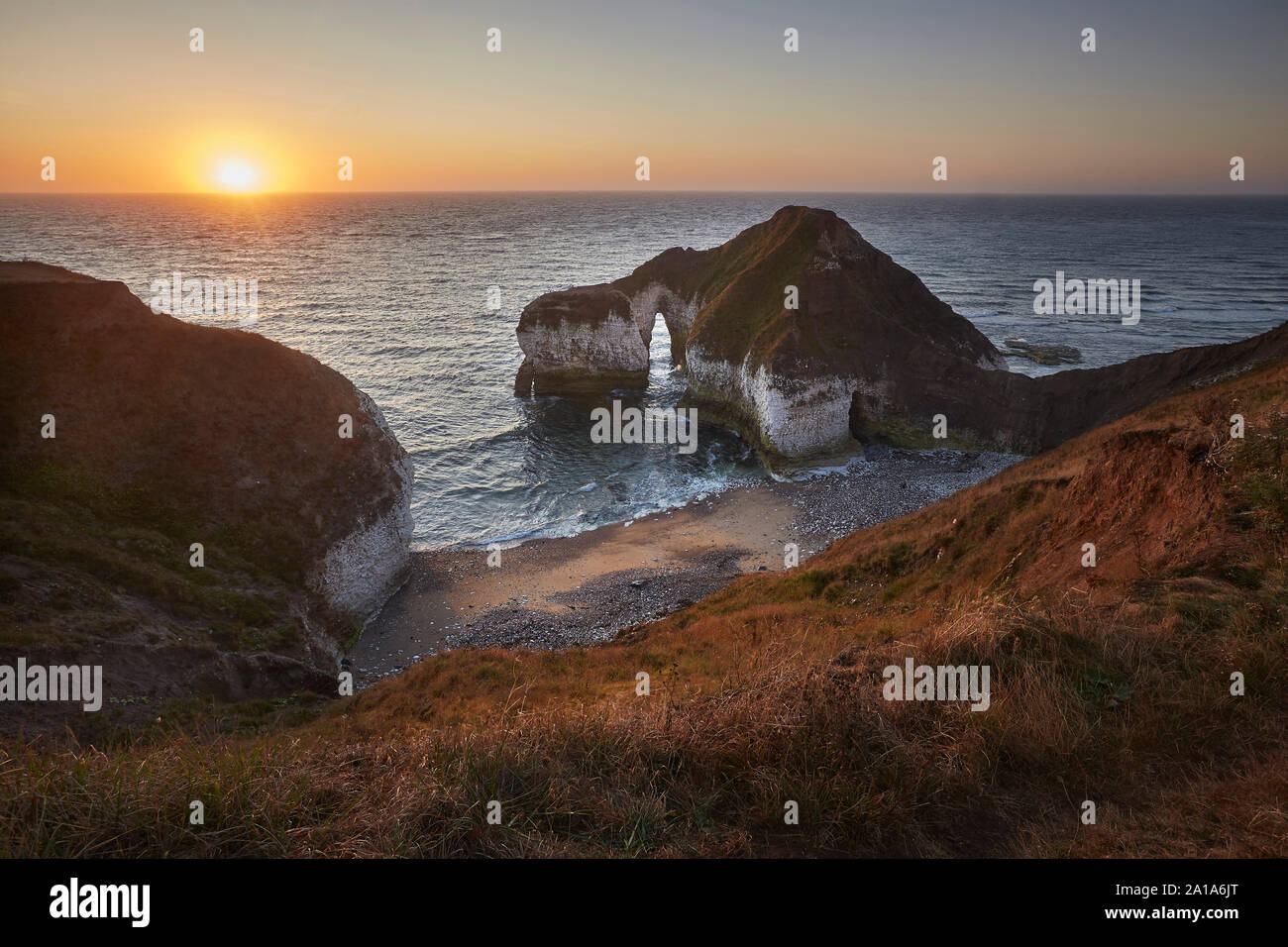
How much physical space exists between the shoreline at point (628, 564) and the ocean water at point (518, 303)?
2.67 meters

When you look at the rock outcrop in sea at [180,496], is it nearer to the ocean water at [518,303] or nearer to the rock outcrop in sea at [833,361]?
the ocean water at [518,303]

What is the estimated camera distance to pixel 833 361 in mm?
41062

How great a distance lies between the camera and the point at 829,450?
4050 centimetres

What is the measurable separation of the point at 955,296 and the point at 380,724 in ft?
300

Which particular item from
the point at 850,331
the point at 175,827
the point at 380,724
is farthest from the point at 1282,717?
the point at 850,331

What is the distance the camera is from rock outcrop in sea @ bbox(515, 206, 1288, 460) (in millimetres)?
38125

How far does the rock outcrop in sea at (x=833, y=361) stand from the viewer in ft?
125

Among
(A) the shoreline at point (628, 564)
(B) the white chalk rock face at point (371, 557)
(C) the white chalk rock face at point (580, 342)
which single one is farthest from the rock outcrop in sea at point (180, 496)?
(C) the white chalk rock face at point (580, 342)

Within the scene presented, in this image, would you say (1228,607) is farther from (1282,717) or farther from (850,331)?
(850,331)

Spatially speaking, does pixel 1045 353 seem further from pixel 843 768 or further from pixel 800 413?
pixel 843 768

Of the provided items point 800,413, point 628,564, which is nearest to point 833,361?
point 800,413

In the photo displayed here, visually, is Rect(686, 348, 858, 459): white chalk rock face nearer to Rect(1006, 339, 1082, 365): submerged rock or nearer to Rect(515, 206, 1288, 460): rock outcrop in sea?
Rect(515, 206, 1288, 460): rock outcrop in sea

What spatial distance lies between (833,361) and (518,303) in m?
56.7

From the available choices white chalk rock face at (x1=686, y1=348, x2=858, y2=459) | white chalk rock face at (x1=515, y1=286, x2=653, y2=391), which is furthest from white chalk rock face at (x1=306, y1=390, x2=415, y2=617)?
white chalk rock face at (x1=515, y1=286, x2=653, y2=391)
